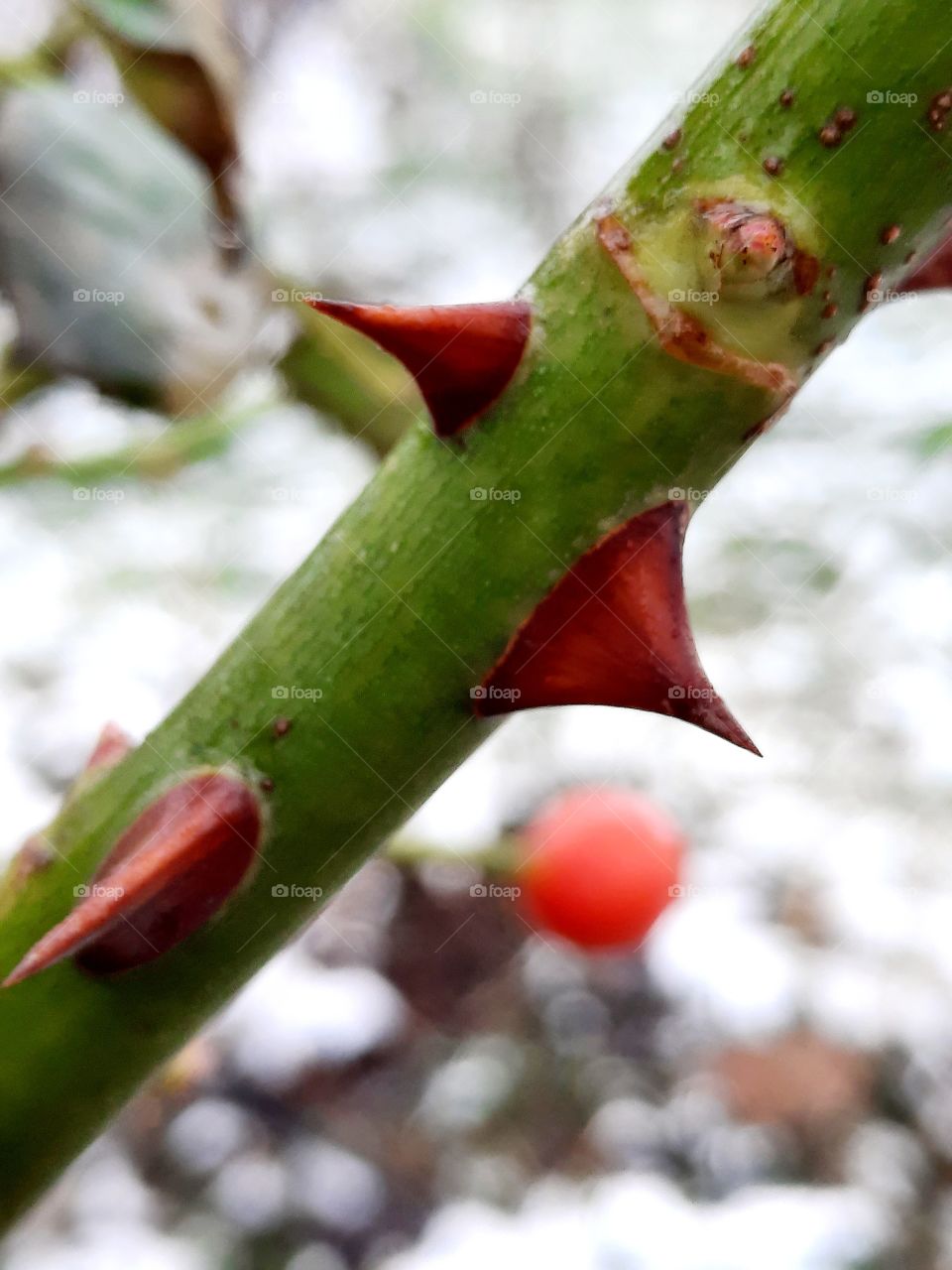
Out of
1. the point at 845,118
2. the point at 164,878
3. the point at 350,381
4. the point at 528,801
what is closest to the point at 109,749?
the point at 164,878

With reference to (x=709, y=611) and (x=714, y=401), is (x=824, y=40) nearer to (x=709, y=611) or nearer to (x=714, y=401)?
(x=714, y=401)

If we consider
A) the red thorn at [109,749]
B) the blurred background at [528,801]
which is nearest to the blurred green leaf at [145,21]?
the blurred background at [528,801]

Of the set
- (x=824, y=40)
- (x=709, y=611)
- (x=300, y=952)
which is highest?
(x=824, y=40)

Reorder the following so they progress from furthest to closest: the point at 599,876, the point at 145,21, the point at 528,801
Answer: the point at 528,801
the point at 599,876
the point at 145,21

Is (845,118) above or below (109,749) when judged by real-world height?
above

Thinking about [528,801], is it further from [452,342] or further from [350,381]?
[452,342]

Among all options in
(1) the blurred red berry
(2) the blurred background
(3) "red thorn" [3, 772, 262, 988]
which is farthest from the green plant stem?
(3) "red thorn" [3, 772, 262, 988]

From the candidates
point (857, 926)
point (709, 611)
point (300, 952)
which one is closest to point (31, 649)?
point (300, 952)
